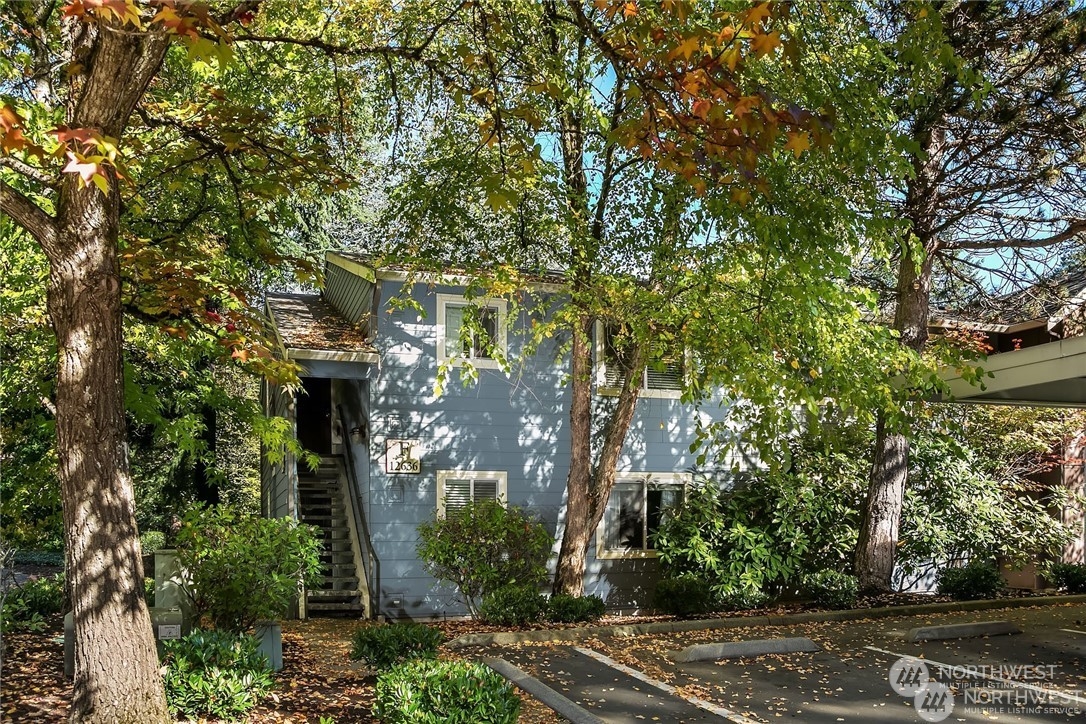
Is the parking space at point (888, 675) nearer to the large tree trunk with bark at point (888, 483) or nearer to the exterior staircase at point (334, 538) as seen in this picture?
the large tree trunk with bark at point (888, 483)

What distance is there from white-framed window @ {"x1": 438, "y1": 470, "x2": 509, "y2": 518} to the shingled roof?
2489mm

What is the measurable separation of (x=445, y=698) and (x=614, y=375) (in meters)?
10.2

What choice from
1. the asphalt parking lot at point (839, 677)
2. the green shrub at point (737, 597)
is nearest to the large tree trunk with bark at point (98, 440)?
the asphalt parking lot at point (839, 677)

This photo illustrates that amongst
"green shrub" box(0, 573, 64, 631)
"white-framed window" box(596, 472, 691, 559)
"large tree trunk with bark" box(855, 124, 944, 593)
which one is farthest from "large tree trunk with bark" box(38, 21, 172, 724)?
"large tree trunk with bark" box(855, 124, 944, 593)

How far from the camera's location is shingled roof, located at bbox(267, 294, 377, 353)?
46.5 feet

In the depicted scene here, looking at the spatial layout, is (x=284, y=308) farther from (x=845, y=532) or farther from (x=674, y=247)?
(x=845, y=532)

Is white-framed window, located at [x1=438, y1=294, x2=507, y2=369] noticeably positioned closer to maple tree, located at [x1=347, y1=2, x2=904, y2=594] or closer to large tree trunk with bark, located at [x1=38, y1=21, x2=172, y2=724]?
maple tree, located at [x1=347, y1=2, x2=904, y2=594]

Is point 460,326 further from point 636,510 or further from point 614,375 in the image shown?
point 636,510

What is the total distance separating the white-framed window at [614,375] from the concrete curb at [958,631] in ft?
18.5

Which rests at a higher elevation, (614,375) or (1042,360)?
(614,375)

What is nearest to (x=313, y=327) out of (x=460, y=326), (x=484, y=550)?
(x=460, y=326)

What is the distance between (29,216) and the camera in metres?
6.09

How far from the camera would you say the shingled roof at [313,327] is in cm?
1417

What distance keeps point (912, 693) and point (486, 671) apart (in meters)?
4.37
